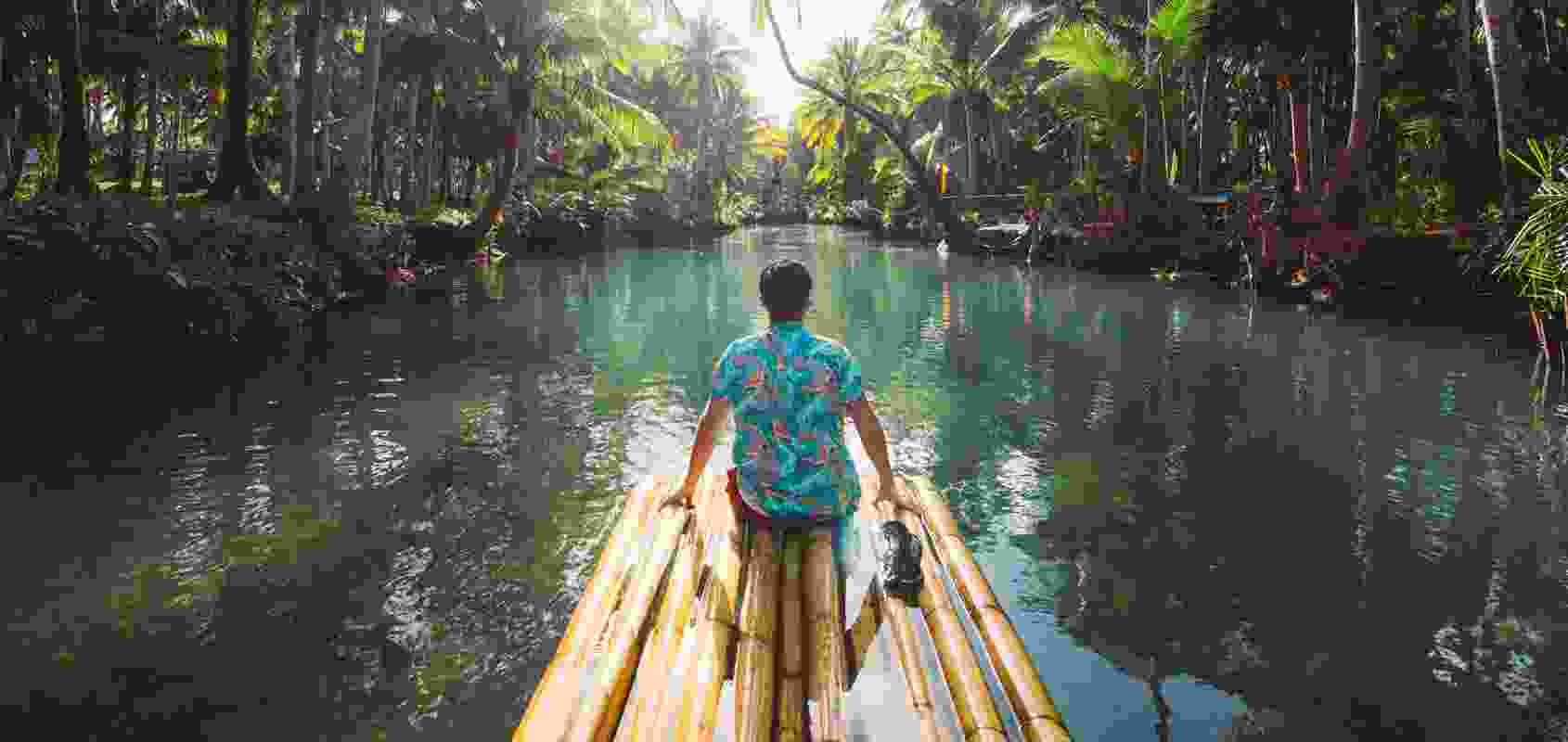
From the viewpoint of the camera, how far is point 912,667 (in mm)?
2396

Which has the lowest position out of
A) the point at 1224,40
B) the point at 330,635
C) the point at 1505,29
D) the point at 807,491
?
the point at 330,635

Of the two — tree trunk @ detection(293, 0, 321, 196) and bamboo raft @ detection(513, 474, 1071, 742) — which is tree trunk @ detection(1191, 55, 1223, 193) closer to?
tree trunk @ detection(293, 0, 321, 196)

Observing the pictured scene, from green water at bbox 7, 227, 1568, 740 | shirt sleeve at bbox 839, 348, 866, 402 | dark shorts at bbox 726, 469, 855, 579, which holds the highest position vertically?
shirt sleeve at bbox 839, 348, 866, 402

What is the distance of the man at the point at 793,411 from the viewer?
3.31 m

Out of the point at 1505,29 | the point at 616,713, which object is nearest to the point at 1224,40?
the point at 1505,29

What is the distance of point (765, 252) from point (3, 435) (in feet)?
89.1

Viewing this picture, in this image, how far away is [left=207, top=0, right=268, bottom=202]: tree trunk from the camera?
16766 mm

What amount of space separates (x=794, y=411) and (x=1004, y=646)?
1.17 m

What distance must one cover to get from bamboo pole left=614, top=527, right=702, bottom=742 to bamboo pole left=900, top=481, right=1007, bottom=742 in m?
0.70

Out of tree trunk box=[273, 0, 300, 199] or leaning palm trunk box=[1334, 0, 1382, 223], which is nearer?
leaning palm trunk box=[1334, 0, 1382, 223]

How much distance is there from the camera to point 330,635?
4.16 m

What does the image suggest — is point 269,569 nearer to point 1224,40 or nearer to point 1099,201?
point 1224,40

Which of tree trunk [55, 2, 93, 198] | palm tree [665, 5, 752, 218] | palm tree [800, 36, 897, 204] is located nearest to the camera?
tree trunk [55, 2, 93, 198]

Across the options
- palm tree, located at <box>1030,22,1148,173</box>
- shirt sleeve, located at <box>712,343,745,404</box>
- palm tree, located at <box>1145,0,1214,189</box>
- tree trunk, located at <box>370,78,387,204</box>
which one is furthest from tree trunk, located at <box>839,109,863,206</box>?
shirt sleeve, located at <box>712,343,745,404</box>
